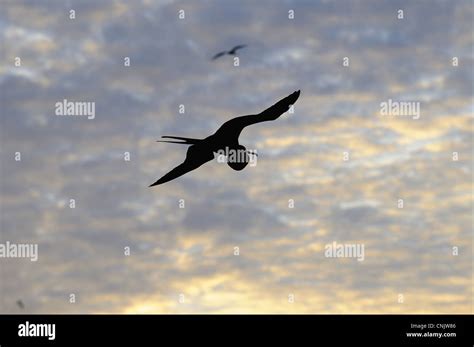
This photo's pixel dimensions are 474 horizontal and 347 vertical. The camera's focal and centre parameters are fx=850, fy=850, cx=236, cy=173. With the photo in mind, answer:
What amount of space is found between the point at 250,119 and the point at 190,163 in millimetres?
2614

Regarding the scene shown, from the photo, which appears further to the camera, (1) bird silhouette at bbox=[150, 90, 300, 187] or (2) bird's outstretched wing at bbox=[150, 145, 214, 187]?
(2) bird's outstretched wing at bbox=[150, 145, 214, 187]

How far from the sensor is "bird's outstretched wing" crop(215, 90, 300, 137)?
23.3 meters

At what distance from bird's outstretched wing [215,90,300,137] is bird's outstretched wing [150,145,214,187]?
0.94m

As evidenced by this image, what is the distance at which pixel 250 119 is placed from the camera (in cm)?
2341
